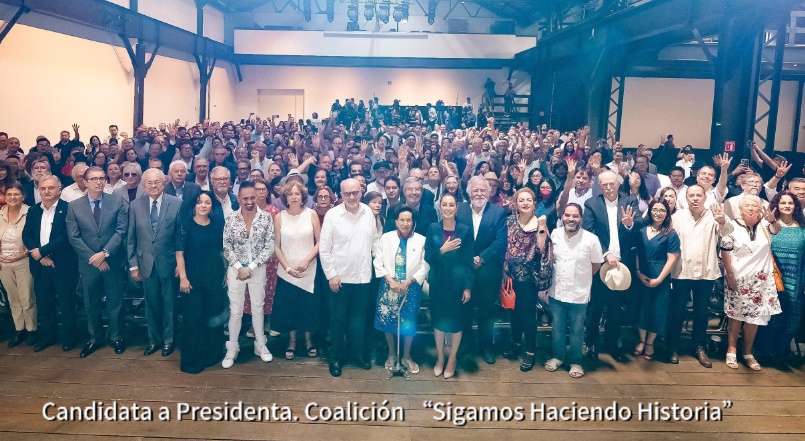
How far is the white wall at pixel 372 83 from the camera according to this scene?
20.9 metres

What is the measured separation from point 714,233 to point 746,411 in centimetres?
133

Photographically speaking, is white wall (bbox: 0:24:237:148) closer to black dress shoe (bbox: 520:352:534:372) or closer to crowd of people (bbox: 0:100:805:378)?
crowd of people (bbox: 0:100:805:378)

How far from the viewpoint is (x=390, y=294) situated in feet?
13.6

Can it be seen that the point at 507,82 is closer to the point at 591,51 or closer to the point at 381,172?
the point at 591,51

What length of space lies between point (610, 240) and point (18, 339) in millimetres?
4804

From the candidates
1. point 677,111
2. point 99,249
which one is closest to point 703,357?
point 99,249

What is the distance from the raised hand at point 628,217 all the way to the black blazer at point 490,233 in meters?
0.95

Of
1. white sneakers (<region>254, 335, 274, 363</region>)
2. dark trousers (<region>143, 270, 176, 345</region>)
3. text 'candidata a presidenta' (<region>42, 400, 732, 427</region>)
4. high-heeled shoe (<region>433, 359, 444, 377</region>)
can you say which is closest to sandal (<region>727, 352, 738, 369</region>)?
text 'candidata a presidenta' (<region>42, 400, 732, 427</region>)

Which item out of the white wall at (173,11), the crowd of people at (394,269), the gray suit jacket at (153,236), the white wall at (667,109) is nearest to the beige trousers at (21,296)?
the crowd of people at (394,269)

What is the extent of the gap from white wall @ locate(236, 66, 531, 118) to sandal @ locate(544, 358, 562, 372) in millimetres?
17595

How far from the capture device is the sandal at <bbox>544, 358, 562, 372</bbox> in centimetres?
430

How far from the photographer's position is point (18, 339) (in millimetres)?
4531

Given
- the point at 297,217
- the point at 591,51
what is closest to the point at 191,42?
the point at 591,51

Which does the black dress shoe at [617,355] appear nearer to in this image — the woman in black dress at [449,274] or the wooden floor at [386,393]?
the wooden floor at [386,393]
